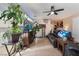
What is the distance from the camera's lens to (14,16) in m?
2.12

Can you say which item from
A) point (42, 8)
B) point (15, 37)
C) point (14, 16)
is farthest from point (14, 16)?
point (42, 8)

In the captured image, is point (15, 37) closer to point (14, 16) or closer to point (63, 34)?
point (14, 16)

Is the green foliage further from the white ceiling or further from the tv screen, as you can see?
the tv screen

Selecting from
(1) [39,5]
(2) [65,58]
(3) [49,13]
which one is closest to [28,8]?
(1) [39,5]

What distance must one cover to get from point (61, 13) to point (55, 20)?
147 millimetres

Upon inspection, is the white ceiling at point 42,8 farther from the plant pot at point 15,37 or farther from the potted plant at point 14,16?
the plant pot at point 15,37

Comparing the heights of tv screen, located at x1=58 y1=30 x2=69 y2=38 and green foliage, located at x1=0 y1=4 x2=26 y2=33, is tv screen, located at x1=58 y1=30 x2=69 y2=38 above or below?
below

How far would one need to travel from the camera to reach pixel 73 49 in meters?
2.07

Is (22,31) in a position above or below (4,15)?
below

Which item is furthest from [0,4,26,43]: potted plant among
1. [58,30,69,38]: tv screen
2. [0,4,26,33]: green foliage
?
[58,30,69,38]: tv screen

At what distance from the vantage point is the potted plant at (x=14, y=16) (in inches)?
83.0

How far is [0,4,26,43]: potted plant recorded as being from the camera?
6.92 feet

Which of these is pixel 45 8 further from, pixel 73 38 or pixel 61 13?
pixel 73 38

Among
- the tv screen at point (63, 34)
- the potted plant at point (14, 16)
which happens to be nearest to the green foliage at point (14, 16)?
the potted plant at point (14, 16)
